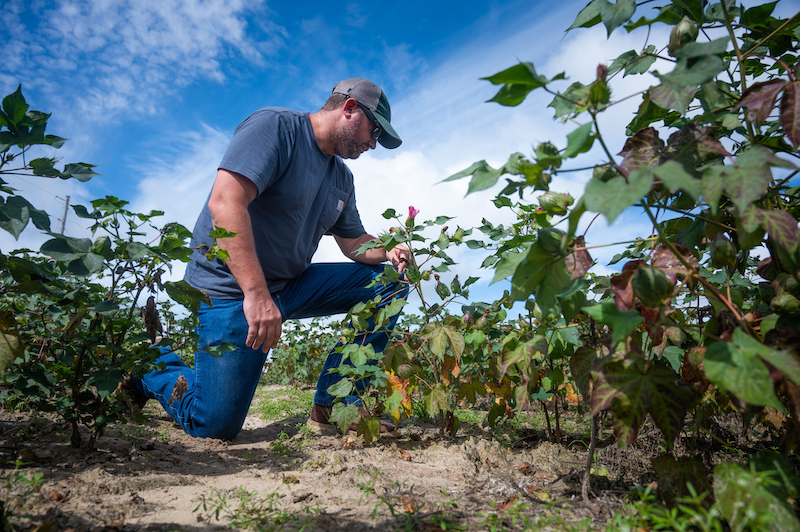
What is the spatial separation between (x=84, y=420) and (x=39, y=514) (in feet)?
2.45

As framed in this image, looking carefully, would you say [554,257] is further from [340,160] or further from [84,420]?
[340,160]

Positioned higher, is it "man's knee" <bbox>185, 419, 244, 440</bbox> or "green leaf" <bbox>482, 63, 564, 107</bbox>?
"green leaf" <bbox>482, 63, 564, 107</bbox>

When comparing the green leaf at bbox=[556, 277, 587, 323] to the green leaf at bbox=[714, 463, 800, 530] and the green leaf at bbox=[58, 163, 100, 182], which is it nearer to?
the green leaf at bbox=[714, 463, 800, 530]

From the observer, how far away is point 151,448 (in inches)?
89.7

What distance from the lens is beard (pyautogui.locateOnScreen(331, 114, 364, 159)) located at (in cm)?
310

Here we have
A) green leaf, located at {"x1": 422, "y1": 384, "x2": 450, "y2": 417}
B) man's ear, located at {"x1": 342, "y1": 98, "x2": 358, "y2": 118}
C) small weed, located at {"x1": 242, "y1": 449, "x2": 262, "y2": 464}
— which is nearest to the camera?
green leaf, located at {"x1": 422, "y1": 384, "x2": 450, "y2": 417}

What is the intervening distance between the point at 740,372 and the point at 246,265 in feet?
7.04

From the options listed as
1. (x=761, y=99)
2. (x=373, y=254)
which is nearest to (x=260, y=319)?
(x=373, y=254)

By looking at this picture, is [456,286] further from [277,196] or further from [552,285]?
[277,196]

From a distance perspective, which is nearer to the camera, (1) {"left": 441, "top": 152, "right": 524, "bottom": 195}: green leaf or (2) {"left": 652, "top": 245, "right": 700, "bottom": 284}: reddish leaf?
(1) {"left": 441, "top": 152, "right": 524, "bottom": 195}: green leaf

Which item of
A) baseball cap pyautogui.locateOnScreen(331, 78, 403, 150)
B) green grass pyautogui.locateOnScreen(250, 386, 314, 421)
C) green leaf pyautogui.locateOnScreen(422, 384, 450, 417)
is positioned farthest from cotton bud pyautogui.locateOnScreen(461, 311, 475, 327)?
green grass pyautogui.locateOnScreen(250, 386, 314, 421)

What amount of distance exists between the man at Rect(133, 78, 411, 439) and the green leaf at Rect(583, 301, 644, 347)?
153cm

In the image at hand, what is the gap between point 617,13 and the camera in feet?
4.26

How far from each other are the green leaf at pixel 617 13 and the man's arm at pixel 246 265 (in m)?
1.89
